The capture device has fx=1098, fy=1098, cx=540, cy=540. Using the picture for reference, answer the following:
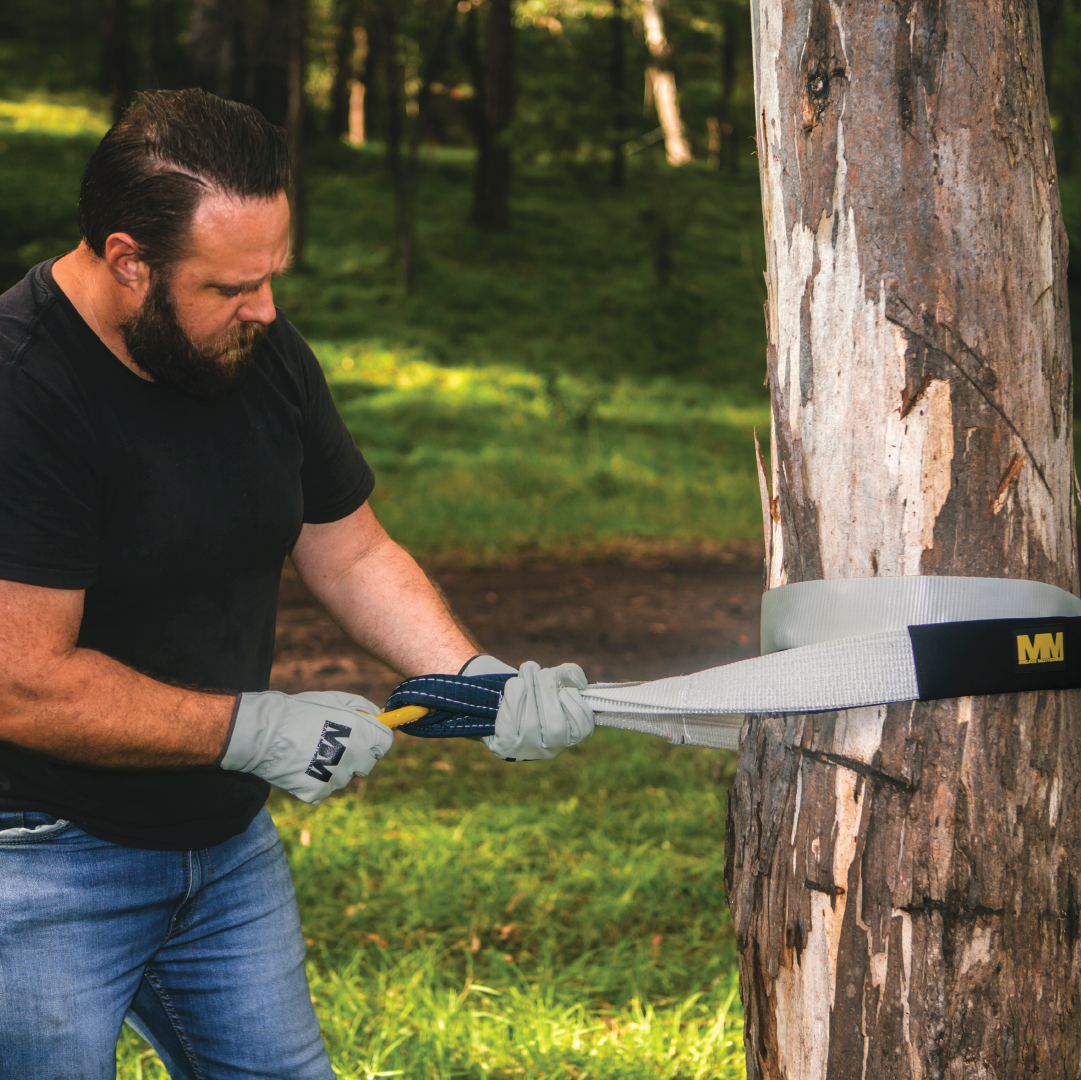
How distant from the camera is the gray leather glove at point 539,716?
5.98ft

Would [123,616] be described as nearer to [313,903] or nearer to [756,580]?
[313,903]

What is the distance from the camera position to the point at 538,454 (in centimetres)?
1170

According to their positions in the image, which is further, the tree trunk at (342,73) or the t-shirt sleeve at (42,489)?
the tree trunk at (342,73)

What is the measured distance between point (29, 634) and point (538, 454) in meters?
10.2

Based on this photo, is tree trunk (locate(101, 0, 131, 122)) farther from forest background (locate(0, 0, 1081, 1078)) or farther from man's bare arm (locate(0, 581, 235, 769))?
man's bare arm (locate(0, 581, 235, 769))

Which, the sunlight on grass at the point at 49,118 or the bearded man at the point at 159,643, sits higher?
the sunlight on grass at the point at 49,118

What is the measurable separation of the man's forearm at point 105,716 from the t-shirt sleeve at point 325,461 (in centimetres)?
55

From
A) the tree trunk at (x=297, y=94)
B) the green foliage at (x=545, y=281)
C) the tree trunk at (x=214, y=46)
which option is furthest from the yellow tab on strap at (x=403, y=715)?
the tree trunk at (x=297, y=94)

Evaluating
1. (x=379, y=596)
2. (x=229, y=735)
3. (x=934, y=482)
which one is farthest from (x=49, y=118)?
(x=934, y=482)

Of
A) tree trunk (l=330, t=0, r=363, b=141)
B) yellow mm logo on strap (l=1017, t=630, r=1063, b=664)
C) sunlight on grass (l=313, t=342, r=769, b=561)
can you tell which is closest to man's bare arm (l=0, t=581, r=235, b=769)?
yellow mm logo on strap (l=1017, t=630, r=1063, b=664)

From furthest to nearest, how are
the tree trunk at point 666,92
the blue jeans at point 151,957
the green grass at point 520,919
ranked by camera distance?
the tree trunk at point 666,92, the green grass at point 520,919, the blue jeans at point 151,957

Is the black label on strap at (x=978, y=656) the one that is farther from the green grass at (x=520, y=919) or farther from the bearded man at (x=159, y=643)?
the green grass at (x=520, y=919)

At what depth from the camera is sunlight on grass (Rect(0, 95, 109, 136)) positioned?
74.4 feet

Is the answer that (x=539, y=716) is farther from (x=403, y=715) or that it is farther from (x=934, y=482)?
(x=934, y=482)
